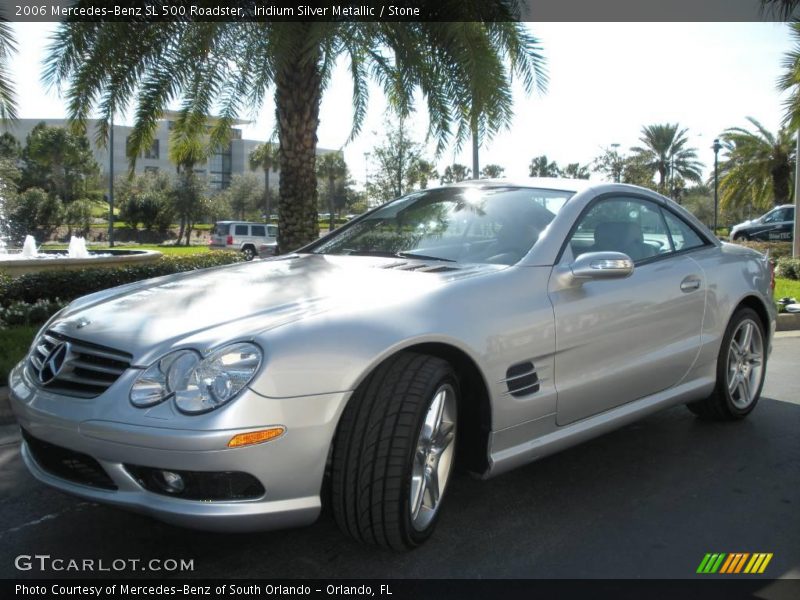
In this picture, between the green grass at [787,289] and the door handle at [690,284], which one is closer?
the door handle at [690,284]

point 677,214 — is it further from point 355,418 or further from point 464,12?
point 464,12

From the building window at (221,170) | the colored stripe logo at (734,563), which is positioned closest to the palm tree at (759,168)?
the colored stripe logo at (734,563)

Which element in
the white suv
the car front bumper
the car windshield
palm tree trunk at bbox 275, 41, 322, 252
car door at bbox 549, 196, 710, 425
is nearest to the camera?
the car front bumper

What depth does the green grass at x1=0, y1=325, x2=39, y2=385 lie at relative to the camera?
225 inches

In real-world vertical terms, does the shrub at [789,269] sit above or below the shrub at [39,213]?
below

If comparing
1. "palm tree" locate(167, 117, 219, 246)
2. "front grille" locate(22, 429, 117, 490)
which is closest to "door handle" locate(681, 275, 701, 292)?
"front grille" locate(22, 429, 117, 490)

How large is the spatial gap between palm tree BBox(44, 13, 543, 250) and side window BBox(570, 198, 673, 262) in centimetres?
397

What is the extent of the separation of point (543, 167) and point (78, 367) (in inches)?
2302

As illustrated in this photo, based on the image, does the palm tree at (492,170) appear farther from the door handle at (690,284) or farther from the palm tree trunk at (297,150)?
the door handle at (690,284)

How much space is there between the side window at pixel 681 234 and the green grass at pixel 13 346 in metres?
4.52

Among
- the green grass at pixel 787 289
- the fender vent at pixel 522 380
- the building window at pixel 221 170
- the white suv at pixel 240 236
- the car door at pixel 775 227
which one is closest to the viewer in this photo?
the fender vent at pixel 522 380

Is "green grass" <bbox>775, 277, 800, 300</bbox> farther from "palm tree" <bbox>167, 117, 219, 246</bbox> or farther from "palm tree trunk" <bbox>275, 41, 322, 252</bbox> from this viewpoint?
"palm tree" <bbox>167, 117, 219, 246</bbox>

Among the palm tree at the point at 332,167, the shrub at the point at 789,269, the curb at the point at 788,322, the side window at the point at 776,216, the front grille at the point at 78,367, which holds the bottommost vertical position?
the curb at the point at 788,322

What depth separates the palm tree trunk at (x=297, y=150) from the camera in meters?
9.79
